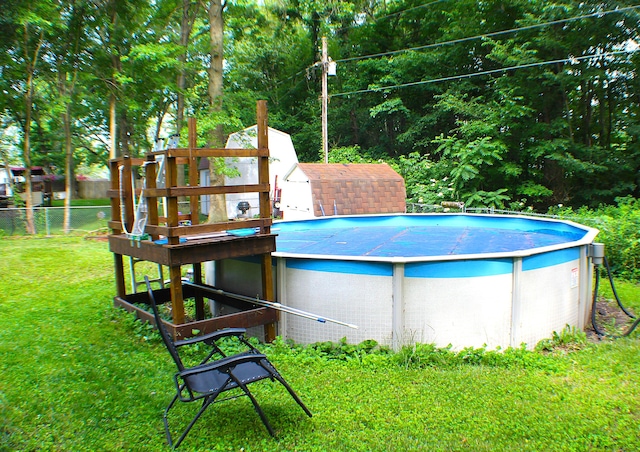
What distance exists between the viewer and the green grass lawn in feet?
10.1

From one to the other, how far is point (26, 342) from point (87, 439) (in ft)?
7.57

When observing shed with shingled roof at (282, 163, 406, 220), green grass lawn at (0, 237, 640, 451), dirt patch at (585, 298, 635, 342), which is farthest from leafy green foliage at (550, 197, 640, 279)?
shed with shingled roof at (282, 163, 406, 220)

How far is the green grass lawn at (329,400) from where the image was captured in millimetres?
3068

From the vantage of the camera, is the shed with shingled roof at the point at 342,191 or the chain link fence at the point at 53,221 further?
the shed with shingled roof at the point at 342,191

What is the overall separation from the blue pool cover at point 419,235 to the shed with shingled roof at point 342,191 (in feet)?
12.1

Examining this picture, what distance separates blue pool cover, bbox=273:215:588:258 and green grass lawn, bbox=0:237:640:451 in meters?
2.15

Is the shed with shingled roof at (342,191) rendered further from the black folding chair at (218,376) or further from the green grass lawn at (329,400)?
the black folding chair at (218,376)

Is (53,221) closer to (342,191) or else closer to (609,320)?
(342,191)

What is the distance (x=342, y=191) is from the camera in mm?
14766

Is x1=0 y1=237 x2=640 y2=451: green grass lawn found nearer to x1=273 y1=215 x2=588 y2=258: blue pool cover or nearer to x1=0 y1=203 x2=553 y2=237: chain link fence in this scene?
x1=273 y1=215 x2=588 y2=258: blue pool cover

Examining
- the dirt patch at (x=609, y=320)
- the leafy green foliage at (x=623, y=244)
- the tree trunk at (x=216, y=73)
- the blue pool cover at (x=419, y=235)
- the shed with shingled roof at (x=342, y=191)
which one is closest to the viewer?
the dirt patch at (x=609, y=320)

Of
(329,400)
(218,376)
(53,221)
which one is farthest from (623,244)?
(53,221)

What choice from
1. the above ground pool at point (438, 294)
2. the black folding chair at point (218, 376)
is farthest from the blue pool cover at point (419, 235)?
the black folding chair at point (218, 376)

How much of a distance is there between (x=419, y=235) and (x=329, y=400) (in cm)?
562
